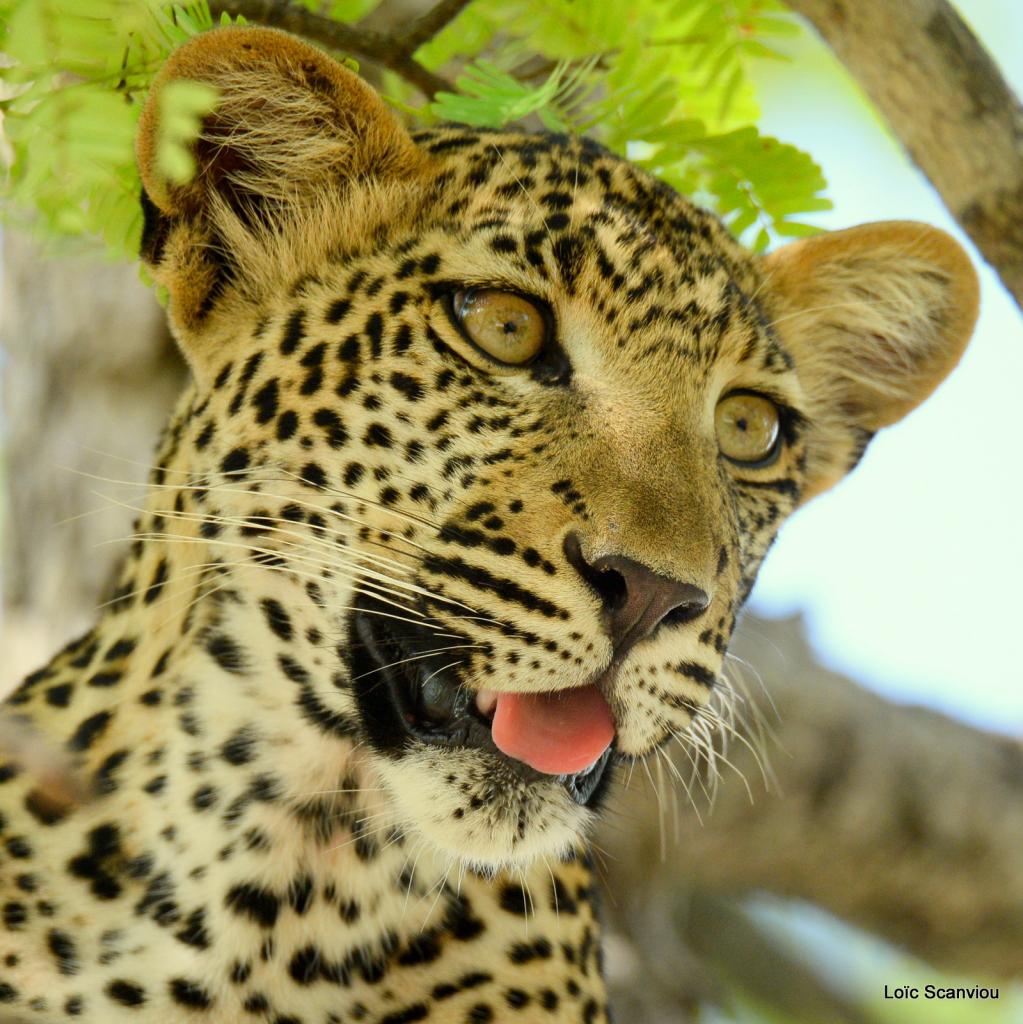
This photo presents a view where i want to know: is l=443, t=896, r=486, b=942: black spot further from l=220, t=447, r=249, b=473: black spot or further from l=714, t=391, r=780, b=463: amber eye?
l=714, t=391, r=780, b=463: amber eye

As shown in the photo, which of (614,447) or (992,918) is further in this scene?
(992,918)

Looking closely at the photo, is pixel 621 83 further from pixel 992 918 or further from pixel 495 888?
pixel 992 918

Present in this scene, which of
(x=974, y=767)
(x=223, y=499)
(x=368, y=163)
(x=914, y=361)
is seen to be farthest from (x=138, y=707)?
(x=974, y=767)

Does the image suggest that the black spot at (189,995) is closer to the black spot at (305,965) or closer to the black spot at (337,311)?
the black spot at (305,965)

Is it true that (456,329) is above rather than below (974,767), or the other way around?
above

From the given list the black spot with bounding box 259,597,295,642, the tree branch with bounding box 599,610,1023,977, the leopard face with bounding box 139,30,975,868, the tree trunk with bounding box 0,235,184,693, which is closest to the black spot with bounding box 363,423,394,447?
the leopard face with bounding box 139,30,975,868

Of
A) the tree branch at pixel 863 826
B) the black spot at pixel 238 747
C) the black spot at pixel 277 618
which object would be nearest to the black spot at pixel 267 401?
the black spot at pixel 277 618

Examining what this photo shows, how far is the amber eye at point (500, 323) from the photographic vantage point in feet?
12.3

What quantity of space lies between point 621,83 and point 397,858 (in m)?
2.25

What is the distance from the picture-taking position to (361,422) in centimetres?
363

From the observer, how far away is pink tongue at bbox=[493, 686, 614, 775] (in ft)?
11.0

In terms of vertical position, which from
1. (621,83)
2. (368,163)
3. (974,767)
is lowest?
(974,767)

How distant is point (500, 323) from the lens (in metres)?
3.75

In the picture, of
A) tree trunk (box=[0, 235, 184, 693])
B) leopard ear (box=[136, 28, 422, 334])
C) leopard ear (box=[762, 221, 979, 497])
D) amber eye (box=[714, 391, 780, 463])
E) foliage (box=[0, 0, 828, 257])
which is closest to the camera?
foliage (box=[0, 0, 828, 257])
